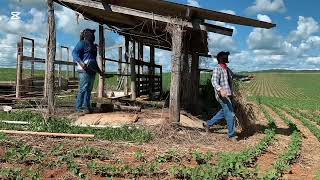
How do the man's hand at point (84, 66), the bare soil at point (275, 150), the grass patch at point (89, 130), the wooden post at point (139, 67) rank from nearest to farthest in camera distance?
1. the bare soil at point (275, 150)
2. the grass patch at point (89, 130)
3. the man's hand at point (84, 66)
4. the wooden post at point (139, 67)

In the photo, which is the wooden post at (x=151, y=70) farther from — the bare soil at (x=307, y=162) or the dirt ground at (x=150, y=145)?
the bare soil at (x=307, y=162)

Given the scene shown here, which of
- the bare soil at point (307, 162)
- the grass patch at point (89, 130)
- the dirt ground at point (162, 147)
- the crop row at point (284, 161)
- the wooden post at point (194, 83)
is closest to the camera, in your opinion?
the crop row at point (284, 161)

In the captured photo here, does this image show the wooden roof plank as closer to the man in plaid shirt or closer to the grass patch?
the man in plaid shirt

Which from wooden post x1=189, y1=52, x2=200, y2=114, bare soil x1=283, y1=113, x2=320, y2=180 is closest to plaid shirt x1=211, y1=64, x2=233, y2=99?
bare soil x1=283, y1=113, x2=320, y2=180

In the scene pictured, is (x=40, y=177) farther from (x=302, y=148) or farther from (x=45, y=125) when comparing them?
(x=302, y=148)

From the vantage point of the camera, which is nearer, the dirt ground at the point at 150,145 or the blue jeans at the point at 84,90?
the dirt ground at the point at 150,145

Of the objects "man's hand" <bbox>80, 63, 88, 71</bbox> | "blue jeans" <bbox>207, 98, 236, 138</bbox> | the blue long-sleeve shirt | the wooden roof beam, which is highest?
the wooden roof beam

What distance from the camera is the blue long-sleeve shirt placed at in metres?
11.8

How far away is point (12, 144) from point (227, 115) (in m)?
4.45

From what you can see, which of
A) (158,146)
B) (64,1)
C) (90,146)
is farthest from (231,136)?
(64,1)

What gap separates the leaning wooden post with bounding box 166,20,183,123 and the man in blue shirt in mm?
2253

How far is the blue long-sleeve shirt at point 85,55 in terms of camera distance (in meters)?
11.8

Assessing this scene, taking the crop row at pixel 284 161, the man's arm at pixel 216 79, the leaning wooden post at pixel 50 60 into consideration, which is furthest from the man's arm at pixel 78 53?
the crop row at pixel 284 161

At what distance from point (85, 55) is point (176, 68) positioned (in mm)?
2643
